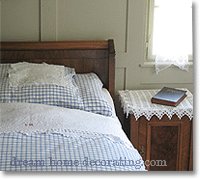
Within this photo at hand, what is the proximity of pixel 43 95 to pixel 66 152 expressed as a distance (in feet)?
1.58

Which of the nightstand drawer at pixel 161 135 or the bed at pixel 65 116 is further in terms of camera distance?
the nightstand drawer at pixel 161 135

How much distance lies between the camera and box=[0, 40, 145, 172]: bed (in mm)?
1156

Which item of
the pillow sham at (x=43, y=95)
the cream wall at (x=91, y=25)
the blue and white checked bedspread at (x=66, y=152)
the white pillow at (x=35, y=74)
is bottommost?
the blue and white checked bedspread at (x=66, y=152)

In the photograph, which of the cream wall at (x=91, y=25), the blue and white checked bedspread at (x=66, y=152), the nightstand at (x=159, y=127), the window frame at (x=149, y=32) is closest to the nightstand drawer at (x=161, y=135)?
the nightstand at (x=159, y=127)

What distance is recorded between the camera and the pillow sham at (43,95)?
64.8 inches

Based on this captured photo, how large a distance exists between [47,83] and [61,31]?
36 cm

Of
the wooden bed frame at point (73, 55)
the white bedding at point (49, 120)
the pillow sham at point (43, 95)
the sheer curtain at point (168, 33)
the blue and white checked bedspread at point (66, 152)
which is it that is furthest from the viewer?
the wooden bed frame at point (73, 55)

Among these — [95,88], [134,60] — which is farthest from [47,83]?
[134,60]

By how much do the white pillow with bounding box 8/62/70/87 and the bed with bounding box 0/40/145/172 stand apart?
1 cm

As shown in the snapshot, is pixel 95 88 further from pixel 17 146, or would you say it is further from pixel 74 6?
pixel 17 146

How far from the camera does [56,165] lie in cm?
107

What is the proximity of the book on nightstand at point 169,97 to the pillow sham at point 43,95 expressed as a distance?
0.37 metres

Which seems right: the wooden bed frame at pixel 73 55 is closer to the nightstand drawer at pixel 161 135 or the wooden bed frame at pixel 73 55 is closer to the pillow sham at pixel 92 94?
the pillow sham at pixel 92 94

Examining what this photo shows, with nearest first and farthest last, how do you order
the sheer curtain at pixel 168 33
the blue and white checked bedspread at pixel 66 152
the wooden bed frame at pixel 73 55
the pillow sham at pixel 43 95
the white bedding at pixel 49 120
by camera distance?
the blue and white checked bedspread at pixel 66 152 < the white bedding at pixel 49 120 < the pillow sham at pixel 43 95 < the sheer curtain at pixel 168 33 < the wooden bed frame at pixel 73 55
